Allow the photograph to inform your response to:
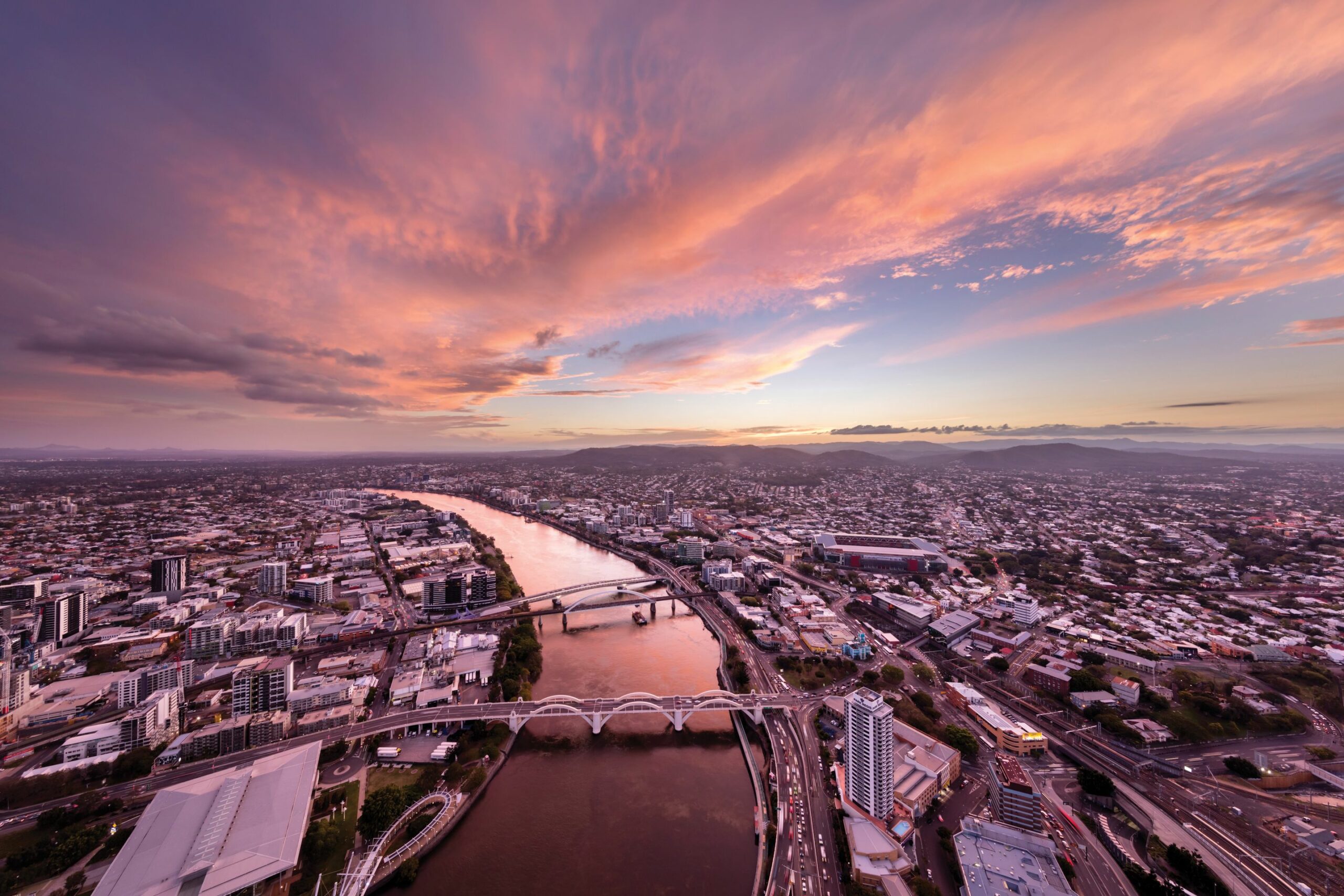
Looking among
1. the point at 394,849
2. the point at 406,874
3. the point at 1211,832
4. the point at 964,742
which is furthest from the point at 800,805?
the point at 394,849

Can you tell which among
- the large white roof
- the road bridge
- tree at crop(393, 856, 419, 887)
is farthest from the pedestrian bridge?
the road bridge

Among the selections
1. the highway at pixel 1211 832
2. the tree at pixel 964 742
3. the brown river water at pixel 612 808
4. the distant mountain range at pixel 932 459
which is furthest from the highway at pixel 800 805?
the distant mountain range at pixel 932 459

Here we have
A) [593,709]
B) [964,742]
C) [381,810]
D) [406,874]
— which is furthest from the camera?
[593,709]

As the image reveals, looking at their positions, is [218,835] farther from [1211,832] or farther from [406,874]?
[1211,832]

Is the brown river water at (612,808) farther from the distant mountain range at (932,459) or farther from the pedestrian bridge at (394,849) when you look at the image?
the distant mountain range at (932,459)

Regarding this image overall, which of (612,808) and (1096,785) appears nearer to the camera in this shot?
(1096,785)

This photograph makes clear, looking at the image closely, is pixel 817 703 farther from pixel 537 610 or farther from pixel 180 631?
pixel 180 631
